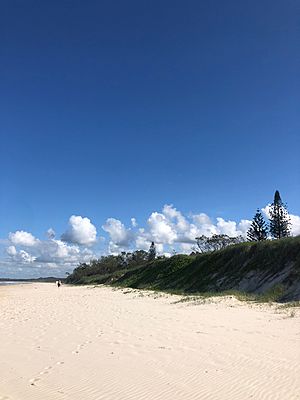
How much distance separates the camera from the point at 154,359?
889cm

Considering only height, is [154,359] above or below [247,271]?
below

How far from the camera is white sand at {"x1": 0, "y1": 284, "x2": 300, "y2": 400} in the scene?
22.1 ft

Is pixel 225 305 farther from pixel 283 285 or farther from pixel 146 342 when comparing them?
pixel 146 342

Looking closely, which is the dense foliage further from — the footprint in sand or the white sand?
the footprint in sand

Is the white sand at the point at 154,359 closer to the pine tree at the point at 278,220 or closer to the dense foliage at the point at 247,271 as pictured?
the dense foliage at the point at 247,271

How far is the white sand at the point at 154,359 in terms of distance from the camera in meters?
6.73

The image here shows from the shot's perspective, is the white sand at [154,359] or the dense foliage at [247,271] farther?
the dense foliage at [247,271]

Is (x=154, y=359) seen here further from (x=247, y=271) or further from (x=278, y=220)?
(x=278, y=220)

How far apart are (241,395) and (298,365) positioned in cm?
215

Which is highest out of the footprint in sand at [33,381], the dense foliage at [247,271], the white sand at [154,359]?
the dense foliage at [247,271]

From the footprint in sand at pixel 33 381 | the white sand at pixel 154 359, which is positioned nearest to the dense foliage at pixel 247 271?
the white sand at pixel 154 359

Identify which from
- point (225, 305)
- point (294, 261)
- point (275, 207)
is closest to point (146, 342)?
point (225, 305)

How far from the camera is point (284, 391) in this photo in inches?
254

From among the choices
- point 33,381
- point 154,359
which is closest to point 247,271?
point 154,359
